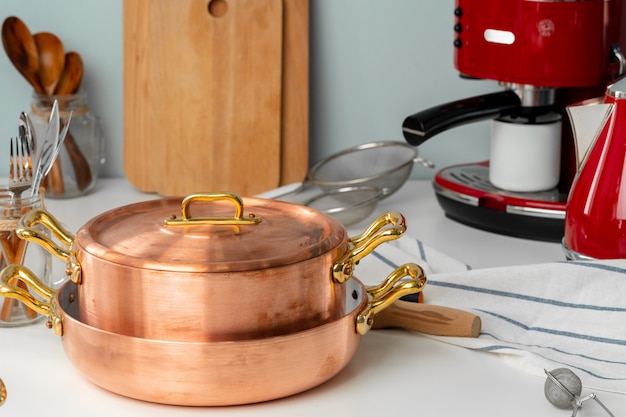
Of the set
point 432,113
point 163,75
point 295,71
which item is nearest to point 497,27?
point 432,113

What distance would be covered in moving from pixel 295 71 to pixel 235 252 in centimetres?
67

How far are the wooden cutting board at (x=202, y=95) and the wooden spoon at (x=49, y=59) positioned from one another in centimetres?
9

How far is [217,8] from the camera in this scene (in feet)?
4.27

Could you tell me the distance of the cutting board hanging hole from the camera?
1.30 metres

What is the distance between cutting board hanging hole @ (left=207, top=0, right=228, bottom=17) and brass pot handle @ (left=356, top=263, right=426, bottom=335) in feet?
2.06

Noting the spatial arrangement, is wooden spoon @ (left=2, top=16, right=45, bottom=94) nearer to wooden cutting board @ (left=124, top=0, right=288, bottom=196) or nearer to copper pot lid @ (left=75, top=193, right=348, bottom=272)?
wooden cutting board @ (left=124, top=0, right=288, bottom=196)

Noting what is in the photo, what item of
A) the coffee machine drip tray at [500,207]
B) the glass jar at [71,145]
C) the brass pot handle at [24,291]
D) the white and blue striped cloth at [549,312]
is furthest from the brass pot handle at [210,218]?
the glass jar at [71,145]

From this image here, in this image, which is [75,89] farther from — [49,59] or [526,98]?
[526,98]

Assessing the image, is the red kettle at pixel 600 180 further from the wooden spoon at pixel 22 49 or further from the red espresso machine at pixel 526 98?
the wooden spoon at pixel 22 49

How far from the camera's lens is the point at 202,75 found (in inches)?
51.4

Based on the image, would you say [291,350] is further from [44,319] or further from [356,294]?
[44,319]

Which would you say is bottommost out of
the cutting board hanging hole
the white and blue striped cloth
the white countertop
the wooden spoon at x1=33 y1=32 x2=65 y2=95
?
the white countertop

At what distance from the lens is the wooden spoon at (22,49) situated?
1264 mm

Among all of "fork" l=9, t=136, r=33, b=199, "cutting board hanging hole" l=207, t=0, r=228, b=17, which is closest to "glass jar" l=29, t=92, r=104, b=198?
"cutting board hanging hole" l=207, t=0, r=228, b=17
